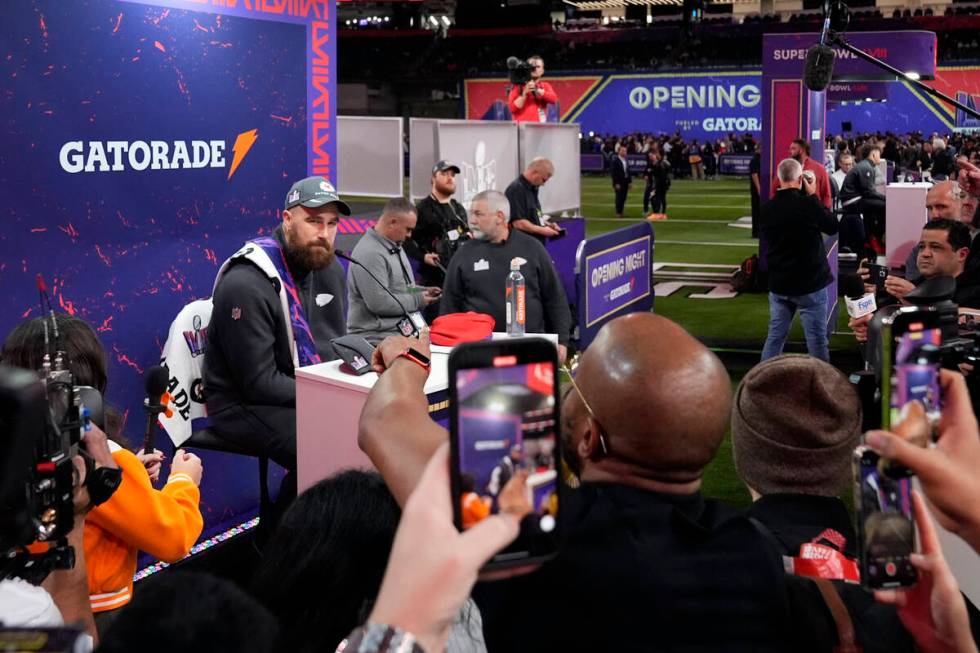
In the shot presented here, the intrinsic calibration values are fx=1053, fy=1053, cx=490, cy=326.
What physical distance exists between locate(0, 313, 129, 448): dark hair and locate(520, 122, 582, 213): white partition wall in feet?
27.2

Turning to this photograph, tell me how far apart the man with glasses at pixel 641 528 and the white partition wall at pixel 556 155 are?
374 inches

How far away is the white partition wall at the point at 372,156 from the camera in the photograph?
945 cm

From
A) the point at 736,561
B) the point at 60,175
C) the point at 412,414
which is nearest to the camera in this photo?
the point at 736,561

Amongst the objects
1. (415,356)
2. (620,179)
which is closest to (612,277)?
(415,356)

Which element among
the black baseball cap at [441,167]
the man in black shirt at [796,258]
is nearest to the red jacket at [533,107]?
the black baseball cap at [441,167]

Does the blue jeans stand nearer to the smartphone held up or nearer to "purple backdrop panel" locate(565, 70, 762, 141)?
the smartphone held up

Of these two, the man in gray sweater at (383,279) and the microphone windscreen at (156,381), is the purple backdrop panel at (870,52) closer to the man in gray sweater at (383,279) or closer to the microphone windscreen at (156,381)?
the man in gray sweater at (383,279)

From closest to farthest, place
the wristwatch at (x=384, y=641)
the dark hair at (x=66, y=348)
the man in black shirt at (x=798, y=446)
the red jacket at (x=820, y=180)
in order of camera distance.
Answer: the wristwatch at (x=384, y=641) < the man in black shirt at (x=798, y=446) < the dark hair at (x=66, y=348) < the red jacket at (x=820, y=180)

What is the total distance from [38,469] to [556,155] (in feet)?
35.6

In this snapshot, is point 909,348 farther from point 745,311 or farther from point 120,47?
point 745,311

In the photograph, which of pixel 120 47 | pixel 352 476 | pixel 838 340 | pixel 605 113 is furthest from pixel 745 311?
pixel 605 113

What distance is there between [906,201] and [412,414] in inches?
453

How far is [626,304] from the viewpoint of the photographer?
28.5 feet

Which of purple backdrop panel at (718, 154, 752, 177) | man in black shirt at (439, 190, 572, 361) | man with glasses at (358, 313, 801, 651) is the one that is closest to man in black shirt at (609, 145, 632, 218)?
purple backdrop panel at (718, 154, 752, 177)
